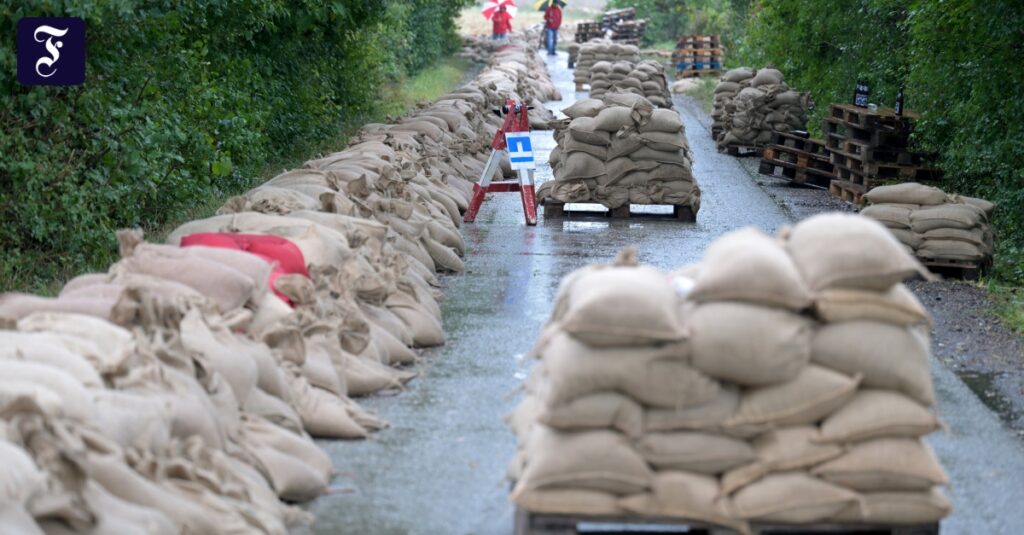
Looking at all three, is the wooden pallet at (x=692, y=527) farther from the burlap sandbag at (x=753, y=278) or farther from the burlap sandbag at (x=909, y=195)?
the burlap sandbag at (x=909, y=195)

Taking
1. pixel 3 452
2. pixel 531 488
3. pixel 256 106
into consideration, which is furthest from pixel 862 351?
pixel 256 106

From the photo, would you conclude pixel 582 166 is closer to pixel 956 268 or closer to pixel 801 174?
pixel 956 268

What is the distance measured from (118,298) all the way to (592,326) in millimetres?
2034

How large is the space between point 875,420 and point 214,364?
8.59 feet

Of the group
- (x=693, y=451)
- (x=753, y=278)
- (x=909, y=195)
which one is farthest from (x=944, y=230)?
(x=693, y=451)

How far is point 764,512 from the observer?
4.64 m

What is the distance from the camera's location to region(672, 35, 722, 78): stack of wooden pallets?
3609 centimetres

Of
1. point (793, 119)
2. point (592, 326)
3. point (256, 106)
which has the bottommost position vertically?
point (793, 119)

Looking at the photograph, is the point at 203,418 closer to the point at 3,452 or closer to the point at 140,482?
the point at 140,482

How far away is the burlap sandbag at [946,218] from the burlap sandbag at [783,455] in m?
6.90

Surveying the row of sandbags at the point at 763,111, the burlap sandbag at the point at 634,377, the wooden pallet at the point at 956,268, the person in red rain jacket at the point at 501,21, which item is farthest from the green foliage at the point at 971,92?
the person in red rain jacket at the point at 501,21

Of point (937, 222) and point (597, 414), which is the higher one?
point (597, 414)

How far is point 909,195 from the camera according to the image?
11.6m

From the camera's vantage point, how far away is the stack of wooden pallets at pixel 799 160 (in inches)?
655
